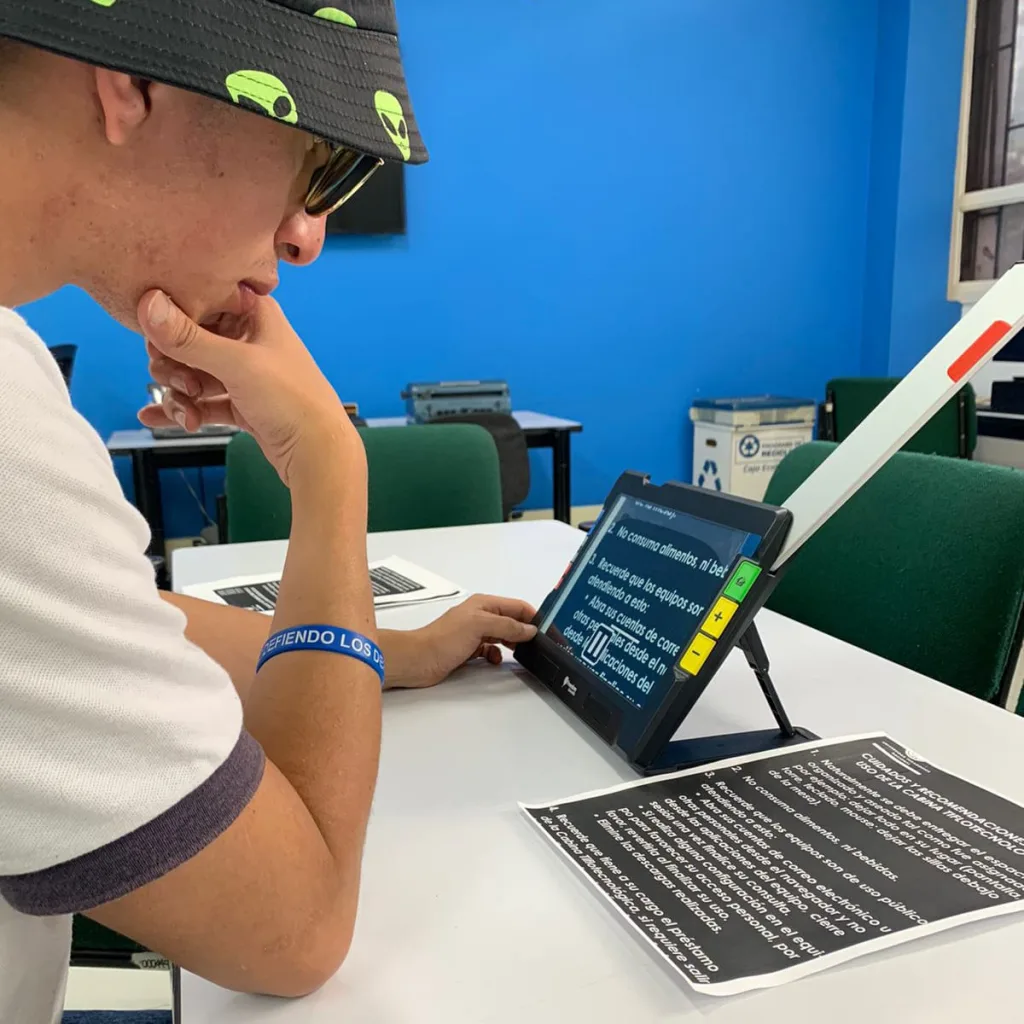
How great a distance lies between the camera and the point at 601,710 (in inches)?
32.6

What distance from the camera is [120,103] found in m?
0.48

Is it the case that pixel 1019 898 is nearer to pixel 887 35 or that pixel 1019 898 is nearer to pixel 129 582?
pixel 129 582

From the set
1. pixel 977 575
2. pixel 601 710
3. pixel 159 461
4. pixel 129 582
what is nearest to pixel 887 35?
pixel 159 461

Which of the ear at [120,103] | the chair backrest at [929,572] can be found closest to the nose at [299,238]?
the ear at [120,103]

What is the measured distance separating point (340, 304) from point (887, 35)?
2961 mm

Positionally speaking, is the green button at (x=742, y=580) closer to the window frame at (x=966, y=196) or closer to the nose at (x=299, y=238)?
the nose at (x=299, y=238)

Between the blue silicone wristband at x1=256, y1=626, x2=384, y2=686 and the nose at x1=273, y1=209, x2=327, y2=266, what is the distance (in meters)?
0.28

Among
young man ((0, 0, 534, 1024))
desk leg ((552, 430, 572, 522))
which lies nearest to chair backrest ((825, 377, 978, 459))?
desk leg ((552, 430, 572, 522))

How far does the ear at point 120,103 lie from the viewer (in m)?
0.47

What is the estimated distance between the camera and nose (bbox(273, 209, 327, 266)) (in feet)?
2.15

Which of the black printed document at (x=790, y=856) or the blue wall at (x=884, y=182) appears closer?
the black printed document at (x=790, y=856)

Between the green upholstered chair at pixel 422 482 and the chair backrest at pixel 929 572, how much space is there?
0.74 m

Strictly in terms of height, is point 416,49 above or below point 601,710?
above

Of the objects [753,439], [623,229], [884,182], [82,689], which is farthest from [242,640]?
[884,182]
